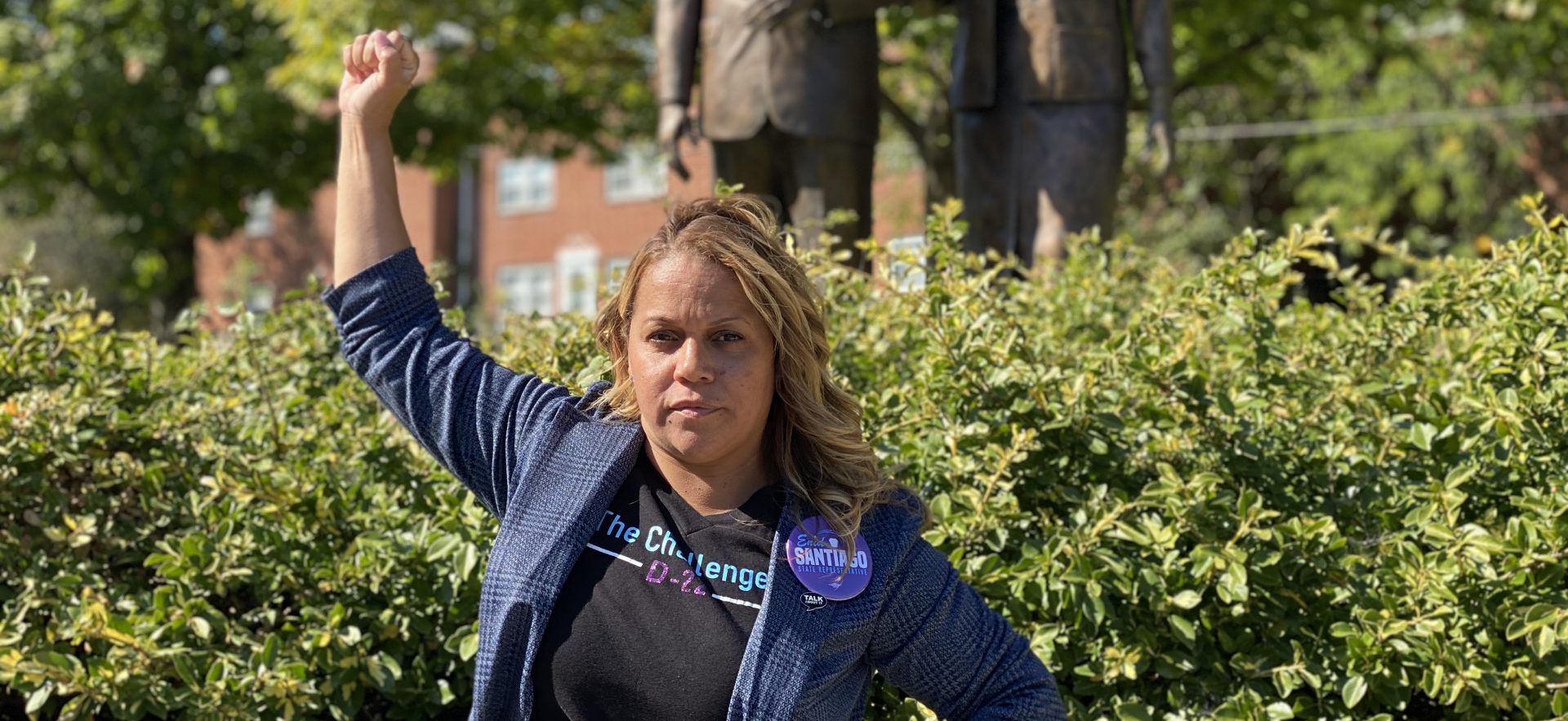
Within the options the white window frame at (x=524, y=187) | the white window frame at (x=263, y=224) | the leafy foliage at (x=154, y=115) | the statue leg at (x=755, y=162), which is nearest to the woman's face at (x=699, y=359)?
the statue leg at (x=755, y=162)

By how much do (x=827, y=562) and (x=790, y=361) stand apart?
10.0 inches

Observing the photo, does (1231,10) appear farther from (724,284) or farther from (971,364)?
(724,284)

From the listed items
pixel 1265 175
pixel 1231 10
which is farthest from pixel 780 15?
pixel 1265 175

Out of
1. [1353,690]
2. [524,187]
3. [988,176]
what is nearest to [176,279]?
[524,187]

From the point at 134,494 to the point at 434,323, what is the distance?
146 centimetres

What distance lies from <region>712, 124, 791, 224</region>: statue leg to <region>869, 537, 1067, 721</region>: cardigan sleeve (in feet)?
12.4

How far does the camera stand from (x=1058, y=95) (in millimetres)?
5305

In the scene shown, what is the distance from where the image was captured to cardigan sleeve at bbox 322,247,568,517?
2.01 metres

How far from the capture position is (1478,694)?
2.53 metres

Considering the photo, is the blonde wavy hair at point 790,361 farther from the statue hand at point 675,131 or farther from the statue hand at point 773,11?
the statue hand at point 675,131

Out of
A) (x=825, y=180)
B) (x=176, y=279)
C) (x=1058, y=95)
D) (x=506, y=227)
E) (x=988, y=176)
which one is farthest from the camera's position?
(x=506, y=227)

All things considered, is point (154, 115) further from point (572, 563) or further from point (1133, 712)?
point (572, 563)

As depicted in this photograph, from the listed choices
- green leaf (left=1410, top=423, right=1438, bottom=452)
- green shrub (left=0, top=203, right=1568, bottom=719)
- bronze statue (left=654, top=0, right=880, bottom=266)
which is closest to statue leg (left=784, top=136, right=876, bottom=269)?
bronze statue (left=654, top=0, right=880, bottom=266)

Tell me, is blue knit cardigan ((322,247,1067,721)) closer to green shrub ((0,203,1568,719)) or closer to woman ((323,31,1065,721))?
woman ((323,31,1065,721))
